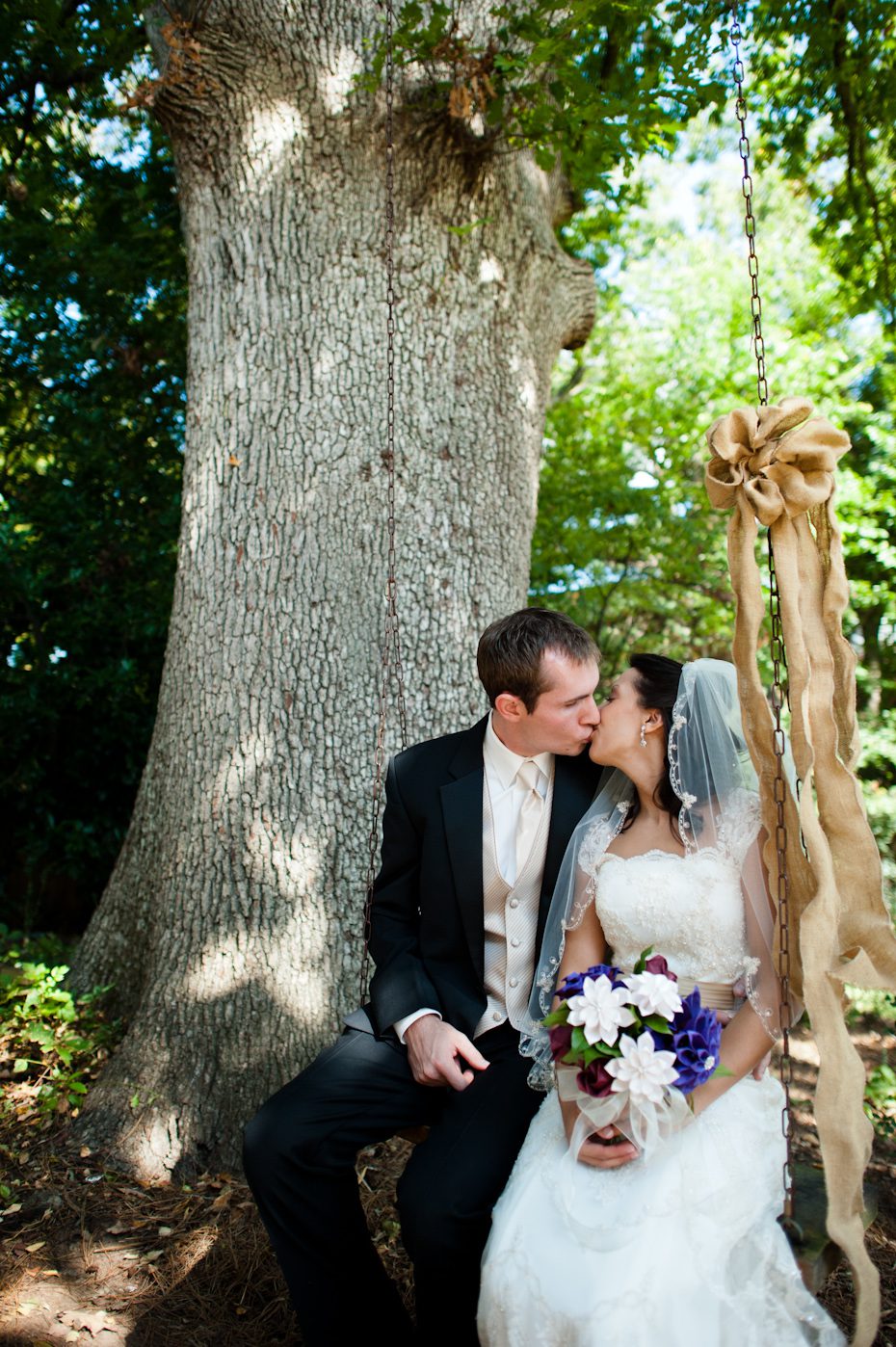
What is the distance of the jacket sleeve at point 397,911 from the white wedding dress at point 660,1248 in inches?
24.0

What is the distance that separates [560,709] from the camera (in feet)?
9.81

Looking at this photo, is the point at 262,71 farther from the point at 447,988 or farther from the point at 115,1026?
the point at 115,1026

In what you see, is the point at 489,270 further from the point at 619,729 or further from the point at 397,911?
Result: the point at 397,911

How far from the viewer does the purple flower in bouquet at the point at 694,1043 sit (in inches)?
88.5

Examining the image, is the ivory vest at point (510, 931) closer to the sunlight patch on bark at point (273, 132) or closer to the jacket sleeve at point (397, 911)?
the jacket sleeve at point (397, 911)

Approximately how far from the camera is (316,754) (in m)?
3.77

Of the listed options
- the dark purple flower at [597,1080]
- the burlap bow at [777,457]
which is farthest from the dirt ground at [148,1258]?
the burlap bow at [777,457]

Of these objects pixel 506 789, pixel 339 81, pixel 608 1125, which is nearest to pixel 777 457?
pixel 506 789

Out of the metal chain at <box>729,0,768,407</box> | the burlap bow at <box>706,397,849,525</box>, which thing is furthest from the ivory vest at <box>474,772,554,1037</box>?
the metal chain at <box>729,0,768,407</box>

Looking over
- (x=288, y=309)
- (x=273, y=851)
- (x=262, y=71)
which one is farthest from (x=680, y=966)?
(x=262, y=71)

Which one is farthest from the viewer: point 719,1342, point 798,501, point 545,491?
point 545,491

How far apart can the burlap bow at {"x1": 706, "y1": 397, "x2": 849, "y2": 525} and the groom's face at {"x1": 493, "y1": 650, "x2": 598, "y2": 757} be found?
70cm

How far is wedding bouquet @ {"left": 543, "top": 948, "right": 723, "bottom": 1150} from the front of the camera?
222 cm

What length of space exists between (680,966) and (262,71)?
3.82 m
